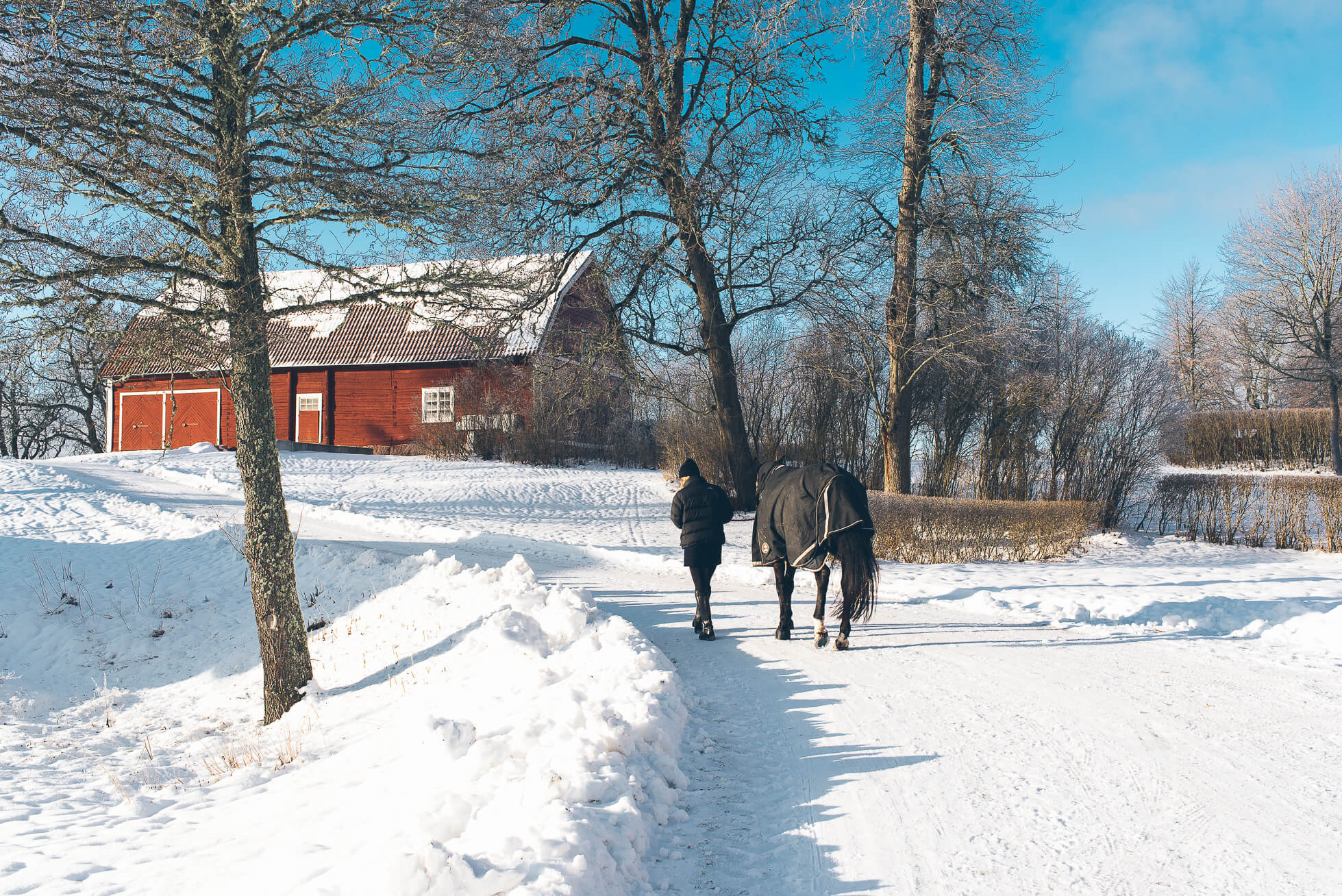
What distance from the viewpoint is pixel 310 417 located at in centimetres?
3391

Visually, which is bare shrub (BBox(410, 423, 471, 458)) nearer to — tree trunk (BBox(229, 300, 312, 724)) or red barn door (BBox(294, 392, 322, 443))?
red barn door (BBox(294, 392, 322, 443))

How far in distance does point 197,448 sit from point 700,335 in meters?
19.7

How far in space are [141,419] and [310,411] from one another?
27.5ft

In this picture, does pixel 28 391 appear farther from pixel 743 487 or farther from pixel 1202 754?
pixel 1202 754

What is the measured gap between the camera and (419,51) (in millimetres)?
7836

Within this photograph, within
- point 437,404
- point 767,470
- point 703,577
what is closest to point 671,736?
point 703,577

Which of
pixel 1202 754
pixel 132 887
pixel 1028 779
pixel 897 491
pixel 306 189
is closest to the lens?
pixel 132 887

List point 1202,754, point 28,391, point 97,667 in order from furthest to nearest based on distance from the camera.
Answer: point 28,391 < point 97,667 < point 1202,754

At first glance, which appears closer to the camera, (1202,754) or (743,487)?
(1202,754)

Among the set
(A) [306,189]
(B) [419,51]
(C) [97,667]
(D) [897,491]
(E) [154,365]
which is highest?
(B) [419,51]

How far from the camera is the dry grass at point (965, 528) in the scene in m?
13.4

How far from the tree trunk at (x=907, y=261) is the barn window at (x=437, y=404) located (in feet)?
62.6

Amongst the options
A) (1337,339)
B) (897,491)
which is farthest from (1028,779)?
(1337,339)

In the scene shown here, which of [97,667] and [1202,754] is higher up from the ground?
[1202,754]
